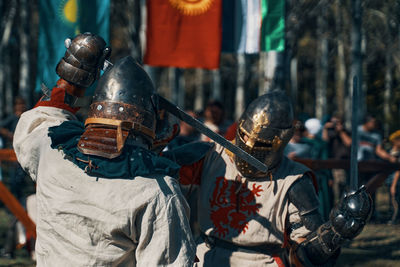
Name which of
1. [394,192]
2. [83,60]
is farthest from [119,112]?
[394,192]

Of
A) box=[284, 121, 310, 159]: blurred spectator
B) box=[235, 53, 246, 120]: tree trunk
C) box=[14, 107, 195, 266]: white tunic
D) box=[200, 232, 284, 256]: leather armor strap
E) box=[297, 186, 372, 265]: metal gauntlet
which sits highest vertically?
box=[14, 107, 195, 266]: white tunic

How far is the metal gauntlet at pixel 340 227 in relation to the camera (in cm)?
324

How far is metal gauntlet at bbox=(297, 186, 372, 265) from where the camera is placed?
324 centimetres

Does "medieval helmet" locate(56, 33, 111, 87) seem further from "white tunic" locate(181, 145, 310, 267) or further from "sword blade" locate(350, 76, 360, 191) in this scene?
"sword blade" locate(350, 76, 360, 191)

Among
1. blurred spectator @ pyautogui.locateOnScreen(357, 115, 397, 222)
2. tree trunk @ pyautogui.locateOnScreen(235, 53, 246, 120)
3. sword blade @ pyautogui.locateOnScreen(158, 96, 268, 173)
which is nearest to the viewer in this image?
sword blade @ pyautogui.locateOnScreen(158, 96, 268, 173)

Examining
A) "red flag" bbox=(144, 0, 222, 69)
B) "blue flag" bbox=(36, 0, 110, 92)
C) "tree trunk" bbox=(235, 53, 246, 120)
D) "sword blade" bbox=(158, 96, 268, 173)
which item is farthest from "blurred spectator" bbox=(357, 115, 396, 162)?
"tree trunk" bbox=(235, 53, 246, 120)

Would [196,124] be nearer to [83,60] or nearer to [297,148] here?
[83,60]

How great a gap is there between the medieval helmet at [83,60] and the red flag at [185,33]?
429cm

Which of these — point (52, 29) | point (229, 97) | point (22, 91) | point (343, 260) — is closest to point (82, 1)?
point (52, 29)

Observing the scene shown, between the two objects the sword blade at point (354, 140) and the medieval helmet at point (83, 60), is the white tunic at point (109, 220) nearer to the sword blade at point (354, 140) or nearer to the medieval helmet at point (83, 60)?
the medieval helmet at point (83, 60)

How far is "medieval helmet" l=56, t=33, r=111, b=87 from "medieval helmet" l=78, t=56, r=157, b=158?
20.1 inches

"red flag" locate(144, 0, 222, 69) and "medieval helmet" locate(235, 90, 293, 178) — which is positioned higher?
"red flag" locate(144, 0, 222, 69)

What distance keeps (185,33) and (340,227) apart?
184 inches

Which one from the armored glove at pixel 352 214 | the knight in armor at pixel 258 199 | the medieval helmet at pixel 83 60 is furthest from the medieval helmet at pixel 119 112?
the armored glove at pixel 352 214
